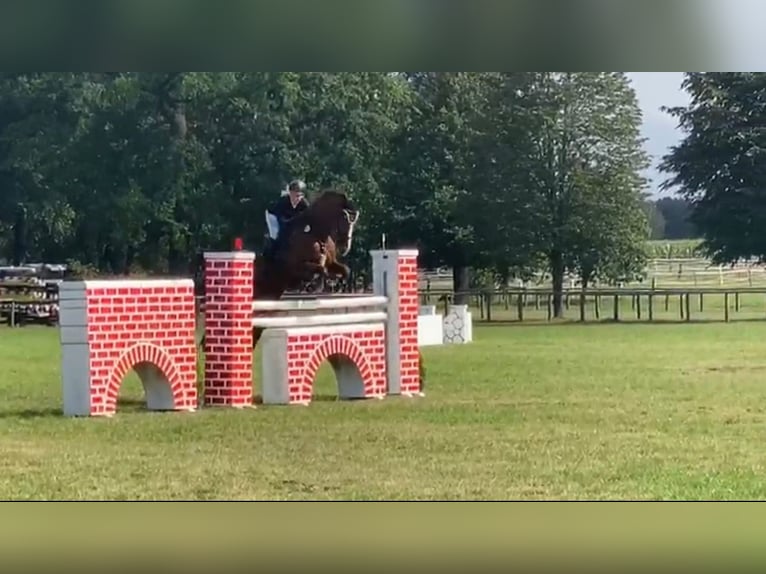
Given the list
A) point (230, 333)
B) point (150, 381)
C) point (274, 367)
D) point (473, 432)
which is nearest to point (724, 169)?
point (473, 432)

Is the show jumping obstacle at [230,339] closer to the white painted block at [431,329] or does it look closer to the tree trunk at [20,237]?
the white painted block at [431,329]

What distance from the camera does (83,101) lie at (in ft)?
23.8

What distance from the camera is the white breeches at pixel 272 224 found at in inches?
285

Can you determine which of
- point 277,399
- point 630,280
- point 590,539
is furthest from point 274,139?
point 590,539

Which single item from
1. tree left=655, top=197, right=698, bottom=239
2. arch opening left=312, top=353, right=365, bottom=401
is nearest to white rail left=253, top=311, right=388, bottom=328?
arch opening left=312, top=353, right=365, bottom=401

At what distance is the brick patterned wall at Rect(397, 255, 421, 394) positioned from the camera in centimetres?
730

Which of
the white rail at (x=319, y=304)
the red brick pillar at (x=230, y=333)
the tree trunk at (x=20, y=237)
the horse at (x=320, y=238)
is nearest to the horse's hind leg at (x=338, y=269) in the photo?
the horse at (x=320, y=238)

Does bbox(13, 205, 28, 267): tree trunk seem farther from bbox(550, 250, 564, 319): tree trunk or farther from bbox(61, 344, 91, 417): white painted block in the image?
bbox(550, 250, 564, 319): tree trunk

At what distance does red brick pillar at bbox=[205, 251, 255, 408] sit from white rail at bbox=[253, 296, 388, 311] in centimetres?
7

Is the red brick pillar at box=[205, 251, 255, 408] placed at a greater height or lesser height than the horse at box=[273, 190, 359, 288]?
lesser

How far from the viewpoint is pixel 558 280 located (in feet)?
24.1

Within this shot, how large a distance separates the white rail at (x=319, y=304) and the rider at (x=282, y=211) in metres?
0.22

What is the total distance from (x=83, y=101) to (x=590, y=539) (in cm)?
277

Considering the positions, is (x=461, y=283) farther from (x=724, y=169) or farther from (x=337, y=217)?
(x=724, y=169)
